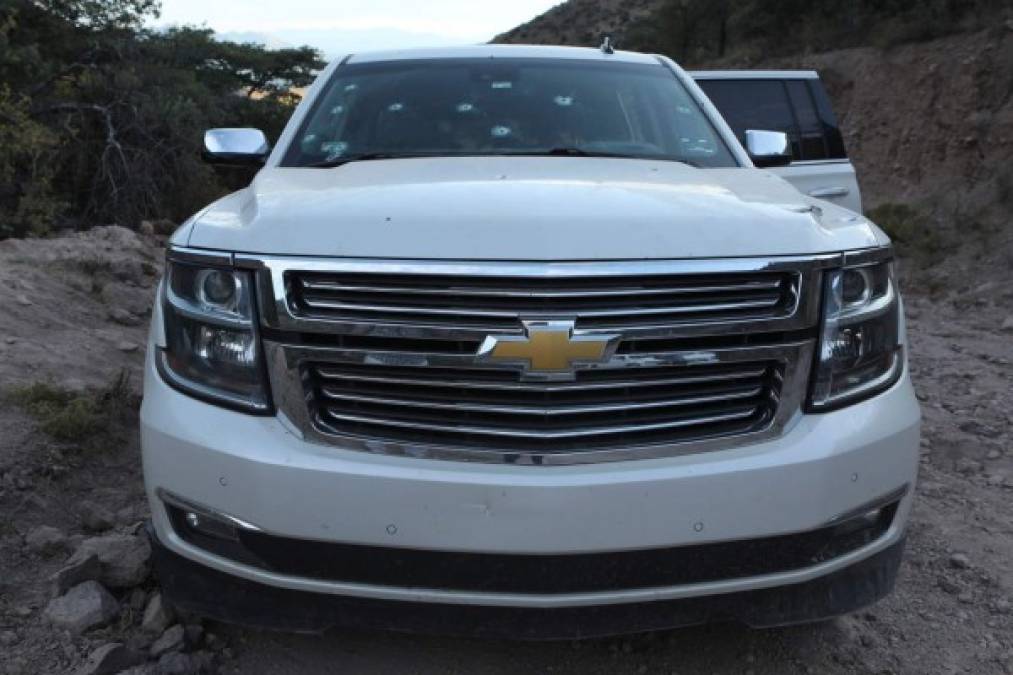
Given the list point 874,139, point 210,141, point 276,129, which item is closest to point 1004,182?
point 874,139

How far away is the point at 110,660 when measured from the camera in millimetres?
2648

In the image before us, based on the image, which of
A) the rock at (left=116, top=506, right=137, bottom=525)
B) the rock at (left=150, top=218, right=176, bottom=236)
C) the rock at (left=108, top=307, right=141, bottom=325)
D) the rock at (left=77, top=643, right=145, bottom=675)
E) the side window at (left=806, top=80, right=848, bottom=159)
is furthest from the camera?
the rock at (left=150, top=218, right=176, bottom=236)

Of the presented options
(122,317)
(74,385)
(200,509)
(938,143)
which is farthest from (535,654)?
(938,143)

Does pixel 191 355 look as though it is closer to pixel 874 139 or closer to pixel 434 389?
pixel 434 389

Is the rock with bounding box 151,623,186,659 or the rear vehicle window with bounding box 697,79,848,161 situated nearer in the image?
the rock with bounding box 151,623,186,659

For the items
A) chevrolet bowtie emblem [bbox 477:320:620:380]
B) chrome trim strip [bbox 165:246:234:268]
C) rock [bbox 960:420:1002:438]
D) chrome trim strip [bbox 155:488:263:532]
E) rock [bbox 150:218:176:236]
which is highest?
chrome trim strip [bbox 165:246:234:268]

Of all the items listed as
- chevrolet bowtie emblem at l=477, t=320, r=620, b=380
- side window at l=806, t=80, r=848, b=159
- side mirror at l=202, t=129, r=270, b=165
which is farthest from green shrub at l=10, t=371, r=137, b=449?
side window at l=806, t=80, r=848, b=159

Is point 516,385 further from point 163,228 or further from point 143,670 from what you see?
point 163,228

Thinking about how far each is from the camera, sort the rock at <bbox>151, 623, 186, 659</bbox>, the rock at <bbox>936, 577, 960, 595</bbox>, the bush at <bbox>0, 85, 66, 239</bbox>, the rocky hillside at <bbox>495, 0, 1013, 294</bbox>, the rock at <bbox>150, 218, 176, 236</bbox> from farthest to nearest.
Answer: the rocky hillside at <bbox>495, 0, 1013, 294</bbox> → the bush at <bbox>0, 85, 66, 239</bbox> → the rock at <bbox>150, 218, 176, 236</bbox> → the rock at <bbox>936, 577, 960, 595</bbox> → the rock at <bbox>151, 623, 186, 659</bbox>

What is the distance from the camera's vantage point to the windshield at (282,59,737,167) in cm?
377

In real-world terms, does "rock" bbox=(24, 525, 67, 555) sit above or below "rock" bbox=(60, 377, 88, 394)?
above

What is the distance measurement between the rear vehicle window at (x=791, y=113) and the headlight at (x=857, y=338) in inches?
168

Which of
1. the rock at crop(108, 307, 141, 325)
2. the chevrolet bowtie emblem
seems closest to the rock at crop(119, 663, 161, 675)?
the chevrolet bowtie emblem

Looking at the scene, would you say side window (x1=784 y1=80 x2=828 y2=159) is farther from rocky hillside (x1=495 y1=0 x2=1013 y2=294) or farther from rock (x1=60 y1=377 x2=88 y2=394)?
rock (x1=60 y1=377 x2=88 y2=394)
